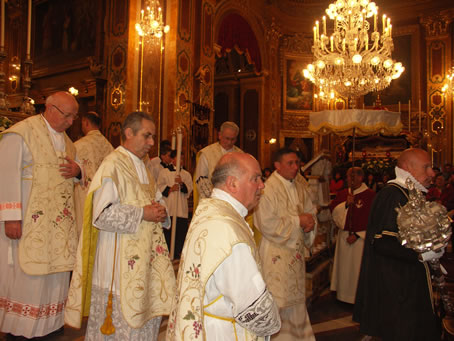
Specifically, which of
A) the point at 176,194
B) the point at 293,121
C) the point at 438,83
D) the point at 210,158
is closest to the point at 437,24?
the point at 438,83

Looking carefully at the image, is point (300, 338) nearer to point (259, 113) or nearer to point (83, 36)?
point (83, 36)

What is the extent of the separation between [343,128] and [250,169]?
422cm

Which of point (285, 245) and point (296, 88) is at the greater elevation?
point (296, 88)

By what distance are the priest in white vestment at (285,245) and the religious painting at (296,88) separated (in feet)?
50.4

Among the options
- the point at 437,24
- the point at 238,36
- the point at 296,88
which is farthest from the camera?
the point at 296,88

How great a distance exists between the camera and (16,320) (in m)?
3.21

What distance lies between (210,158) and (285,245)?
1.83 meters

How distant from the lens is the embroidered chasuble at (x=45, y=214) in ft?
10.5

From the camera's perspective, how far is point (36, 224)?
326 centimetres

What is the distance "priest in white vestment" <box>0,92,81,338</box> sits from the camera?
3.17m

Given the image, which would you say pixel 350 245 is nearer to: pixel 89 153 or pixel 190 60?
pixel 89 153

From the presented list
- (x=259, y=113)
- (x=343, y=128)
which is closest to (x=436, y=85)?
(x=259, y=113)

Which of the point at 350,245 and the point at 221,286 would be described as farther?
the point at 350,245

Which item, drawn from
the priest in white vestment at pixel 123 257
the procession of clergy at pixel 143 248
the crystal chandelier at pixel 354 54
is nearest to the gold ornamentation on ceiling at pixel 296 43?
the crystal chandelier at pixel 354 54
